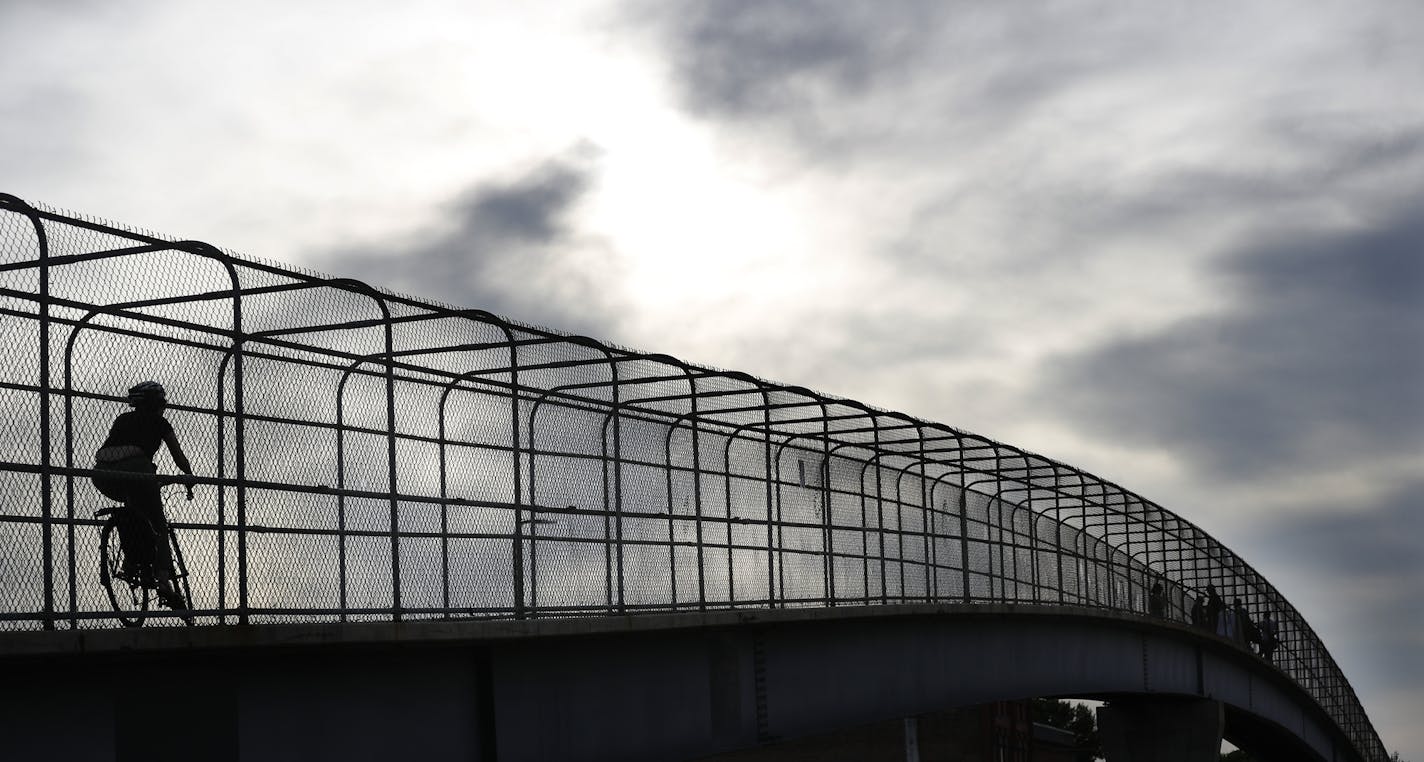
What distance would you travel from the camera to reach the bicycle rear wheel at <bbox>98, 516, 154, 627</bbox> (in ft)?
42.8

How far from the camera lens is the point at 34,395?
486 inches

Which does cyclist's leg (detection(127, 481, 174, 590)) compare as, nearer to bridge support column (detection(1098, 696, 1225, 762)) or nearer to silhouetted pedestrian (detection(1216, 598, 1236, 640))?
bridge support column (detection(1098, 696, 1225, 762))

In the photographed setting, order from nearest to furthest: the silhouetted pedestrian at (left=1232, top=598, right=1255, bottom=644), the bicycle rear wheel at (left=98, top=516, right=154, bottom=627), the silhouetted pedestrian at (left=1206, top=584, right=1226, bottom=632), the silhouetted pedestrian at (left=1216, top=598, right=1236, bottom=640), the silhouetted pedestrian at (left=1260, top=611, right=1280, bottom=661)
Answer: the bicycle rear wheel at (left=98, top=516, right=154, bottom=627)
the silhouetted pedestrian at (left=1206, top=584, right=1226, bottom=632)
the silhouetted pedestrian at (left=1232, top=598, right=1255, bottom=644)
the silhouetted pedestrian at (left=1216, top=598, right=1236, bottom=640)
the silhouetted pedestrian at (left=1260, top=611, right=1280, bottom=661)

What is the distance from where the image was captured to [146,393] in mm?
13242

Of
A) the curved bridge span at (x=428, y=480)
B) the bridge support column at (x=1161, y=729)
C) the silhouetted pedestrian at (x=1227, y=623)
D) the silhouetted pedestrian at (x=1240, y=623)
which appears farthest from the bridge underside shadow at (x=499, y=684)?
the silhouetted pedestrian at (x=1227, y=623)

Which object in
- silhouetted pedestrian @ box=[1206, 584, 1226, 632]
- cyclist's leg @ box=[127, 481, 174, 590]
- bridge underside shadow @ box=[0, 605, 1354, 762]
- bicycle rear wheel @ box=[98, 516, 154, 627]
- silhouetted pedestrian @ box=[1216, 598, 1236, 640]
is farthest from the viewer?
silhouetted pedestrian @ box=[1216, 598, 1236, 640]

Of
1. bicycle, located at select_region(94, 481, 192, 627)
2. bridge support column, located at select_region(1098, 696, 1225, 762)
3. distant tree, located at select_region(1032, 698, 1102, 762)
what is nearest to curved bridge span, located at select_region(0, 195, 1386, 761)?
bicycle, located at select_region(94, 481, 192, 627)

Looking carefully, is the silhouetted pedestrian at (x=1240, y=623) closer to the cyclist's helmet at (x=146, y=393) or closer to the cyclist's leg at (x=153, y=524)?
the cyclist's leg at (x=153, y=524)

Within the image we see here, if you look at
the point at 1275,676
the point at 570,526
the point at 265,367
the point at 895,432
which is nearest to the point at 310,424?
the point at 265,367

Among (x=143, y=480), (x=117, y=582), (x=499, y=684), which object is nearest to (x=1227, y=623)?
(x=499, y=684)

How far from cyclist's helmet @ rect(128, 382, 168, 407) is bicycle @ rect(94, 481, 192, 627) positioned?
26.4 inches

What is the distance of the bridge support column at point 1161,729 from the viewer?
4331 cm

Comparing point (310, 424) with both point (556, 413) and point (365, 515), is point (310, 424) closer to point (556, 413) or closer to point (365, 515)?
point (365, 515)

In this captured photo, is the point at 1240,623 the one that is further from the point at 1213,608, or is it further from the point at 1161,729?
the point at 1161,729
